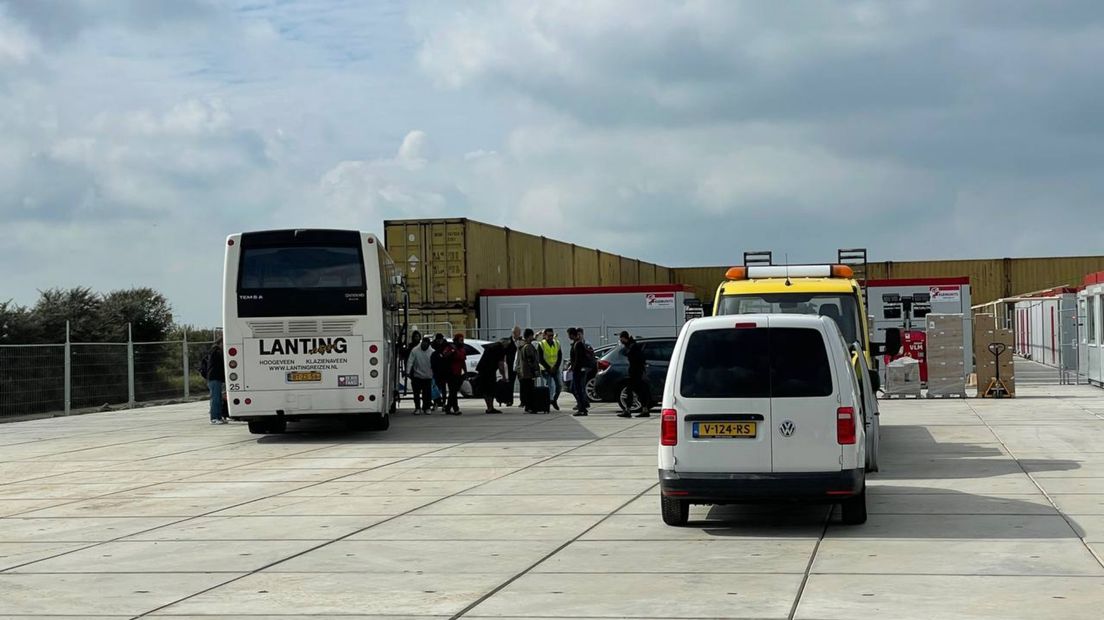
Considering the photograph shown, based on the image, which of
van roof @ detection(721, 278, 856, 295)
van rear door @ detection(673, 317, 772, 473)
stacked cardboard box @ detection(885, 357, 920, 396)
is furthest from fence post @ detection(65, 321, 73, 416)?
van rear door @ detection(673, 317, 772, 473)

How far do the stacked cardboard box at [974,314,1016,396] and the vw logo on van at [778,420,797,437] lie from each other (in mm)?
20203

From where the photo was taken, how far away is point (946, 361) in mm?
31344

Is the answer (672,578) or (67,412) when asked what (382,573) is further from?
(67,412)

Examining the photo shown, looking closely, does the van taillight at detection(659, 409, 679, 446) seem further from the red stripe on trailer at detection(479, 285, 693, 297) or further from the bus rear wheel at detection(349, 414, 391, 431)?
the red stripe on trailer at detection(479, 285, 693, 297)

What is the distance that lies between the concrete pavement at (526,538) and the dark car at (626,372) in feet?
26.6

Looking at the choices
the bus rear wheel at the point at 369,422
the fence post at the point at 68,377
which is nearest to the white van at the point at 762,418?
the bus rear wheel at the point at 369,422

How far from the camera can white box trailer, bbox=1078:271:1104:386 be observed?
32.9 meters

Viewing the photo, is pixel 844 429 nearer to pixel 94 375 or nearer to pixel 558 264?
pixel 94 375

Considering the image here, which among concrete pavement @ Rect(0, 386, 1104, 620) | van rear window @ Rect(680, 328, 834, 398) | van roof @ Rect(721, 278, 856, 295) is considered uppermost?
van roof @ Rect(721, 278, 856, 295)

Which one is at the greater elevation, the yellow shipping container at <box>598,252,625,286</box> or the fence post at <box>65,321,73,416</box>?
the yellow shipping container at <box>598,252,625,286</box>

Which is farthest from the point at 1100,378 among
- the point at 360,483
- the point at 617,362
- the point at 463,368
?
Result: the point at 360,483

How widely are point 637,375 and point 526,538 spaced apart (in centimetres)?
1558

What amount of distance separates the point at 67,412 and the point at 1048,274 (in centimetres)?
5063

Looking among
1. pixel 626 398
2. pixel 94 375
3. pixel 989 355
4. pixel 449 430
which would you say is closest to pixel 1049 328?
pixel 989 355
